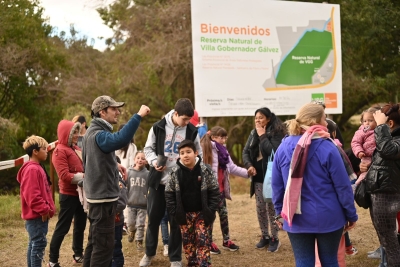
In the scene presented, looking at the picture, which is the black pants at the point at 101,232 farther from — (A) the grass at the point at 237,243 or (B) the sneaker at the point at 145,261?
(A) the grass at the point at 237,243

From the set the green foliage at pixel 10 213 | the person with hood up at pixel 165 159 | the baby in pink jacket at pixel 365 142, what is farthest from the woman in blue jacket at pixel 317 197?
the green foliage at pixel 10 213

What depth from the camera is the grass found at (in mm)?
6918

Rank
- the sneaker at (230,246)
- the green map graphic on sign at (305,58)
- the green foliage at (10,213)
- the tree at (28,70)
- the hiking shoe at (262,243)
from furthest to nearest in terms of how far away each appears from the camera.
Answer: the tree at (28,70)
the green map graphic on sign at (305,58)
the green foliage at (10,213)
the hiking shoe at (262,243)
the sneaker at (230,246)

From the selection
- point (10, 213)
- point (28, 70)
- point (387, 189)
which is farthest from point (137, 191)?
point (28, 70)

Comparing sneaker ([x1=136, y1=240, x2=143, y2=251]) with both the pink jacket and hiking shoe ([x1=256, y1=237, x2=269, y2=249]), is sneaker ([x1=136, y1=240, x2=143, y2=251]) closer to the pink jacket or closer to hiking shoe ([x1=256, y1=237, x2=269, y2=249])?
hiking shoe ([x1=256, y1=237, x2=269, y2=249])

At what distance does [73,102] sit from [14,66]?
2526 millimetres

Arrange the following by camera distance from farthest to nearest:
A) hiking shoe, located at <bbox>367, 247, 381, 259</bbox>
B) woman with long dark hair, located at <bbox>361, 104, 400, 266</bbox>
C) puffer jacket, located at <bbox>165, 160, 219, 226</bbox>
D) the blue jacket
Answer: hiking shoe, located at <bbox>367, 247, 381, 259</bbox>, puffer jacket, located at <bbox>165, 160, 219, 226</bbox>, woman with long dark hair, located at <bbox>361, 104, 400, 266</bbox>, the blue jacket

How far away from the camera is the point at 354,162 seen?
22.9 ft

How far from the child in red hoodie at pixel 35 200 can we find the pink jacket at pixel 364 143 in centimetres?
369

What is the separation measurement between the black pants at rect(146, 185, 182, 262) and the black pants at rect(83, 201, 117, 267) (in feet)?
4.28

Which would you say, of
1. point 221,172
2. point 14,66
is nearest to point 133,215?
point 221,172

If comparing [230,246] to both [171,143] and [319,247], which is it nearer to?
[171,143]

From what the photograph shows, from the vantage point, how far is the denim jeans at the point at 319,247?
428cm

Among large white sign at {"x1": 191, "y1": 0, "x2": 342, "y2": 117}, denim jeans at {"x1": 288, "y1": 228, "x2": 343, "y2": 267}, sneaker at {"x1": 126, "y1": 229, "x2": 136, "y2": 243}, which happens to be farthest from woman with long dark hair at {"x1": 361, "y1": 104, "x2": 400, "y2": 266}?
large white sign at {"x1": 191, "y1": 0, "x2": 342, "y2": 117}
